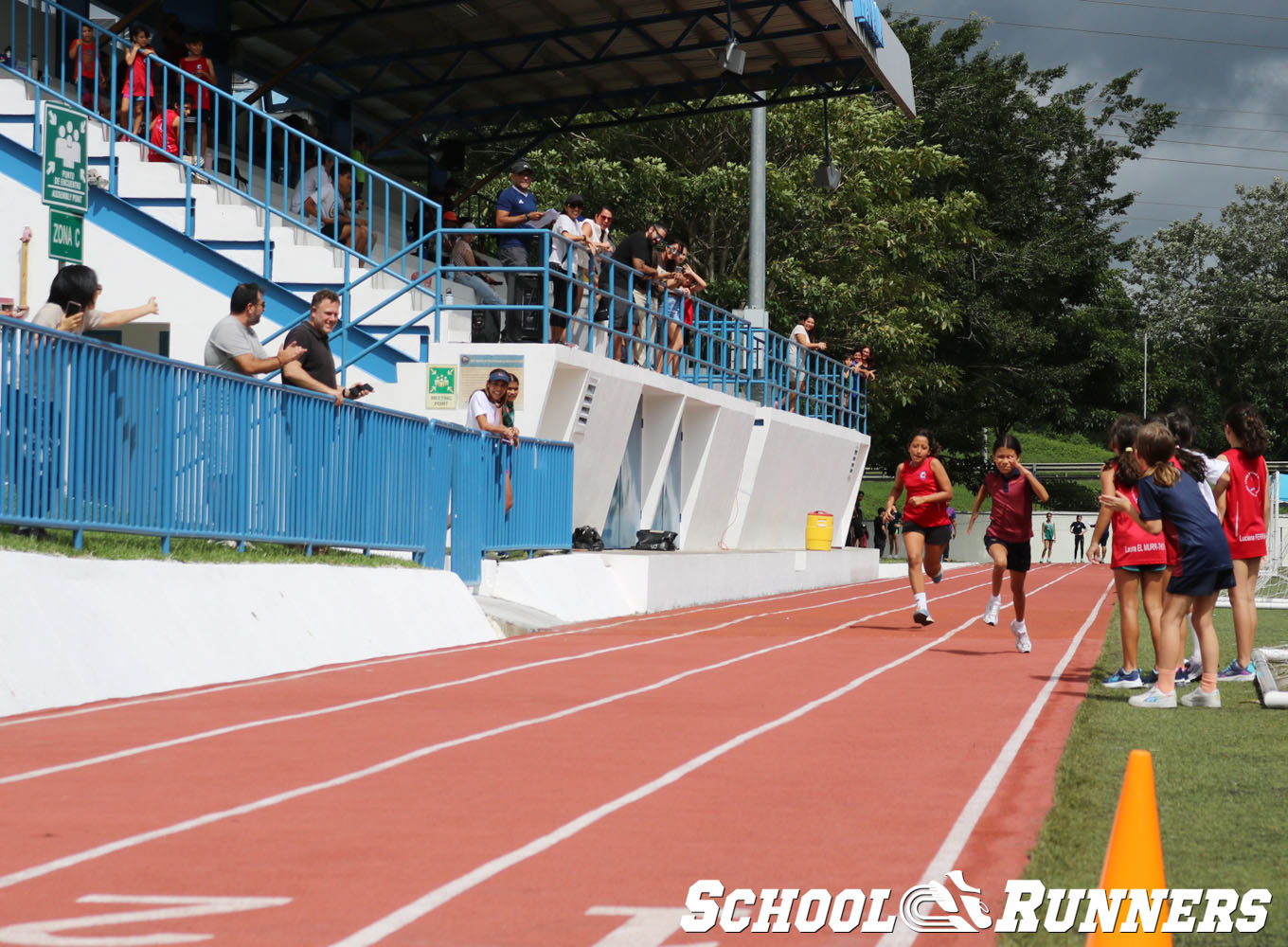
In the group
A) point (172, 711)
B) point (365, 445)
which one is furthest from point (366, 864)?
point (365, 445)

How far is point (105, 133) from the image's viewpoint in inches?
811

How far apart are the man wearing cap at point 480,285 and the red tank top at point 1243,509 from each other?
1035 cm

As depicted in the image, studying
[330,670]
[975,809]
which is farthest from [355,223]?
[975,809]

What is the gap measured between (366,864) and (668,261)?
21.4 m

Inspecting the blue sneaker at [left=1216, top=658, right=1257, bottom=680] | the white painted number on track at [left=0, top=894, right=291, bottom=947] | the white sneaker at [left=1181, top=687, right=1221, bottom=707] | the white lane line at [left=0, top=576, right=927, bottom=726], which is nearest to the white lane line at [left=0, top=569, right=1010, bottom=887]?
the white painted number on track at [left=0, top=894, right=291, bottom=947]

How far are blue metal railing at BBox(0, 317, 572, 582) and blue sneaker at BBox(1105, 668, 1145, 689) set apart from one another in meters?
6.52

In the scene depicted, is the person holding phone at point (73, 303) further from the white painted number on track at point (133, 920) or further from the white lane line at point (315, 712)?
the white painted number on track at point (133, 920)

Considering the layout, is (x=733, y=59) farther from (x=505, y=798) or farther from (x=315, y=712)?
(x=505, y=798)

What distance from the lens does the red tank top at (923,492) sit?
57.0ft

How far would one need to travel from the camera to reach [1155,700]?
10656 mm

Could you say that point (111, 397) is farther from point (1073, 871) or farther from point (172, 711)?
point (1073, 871)

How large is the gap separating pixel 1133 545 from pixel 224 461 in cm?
659

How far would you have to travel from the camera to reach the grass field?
18.5 feet

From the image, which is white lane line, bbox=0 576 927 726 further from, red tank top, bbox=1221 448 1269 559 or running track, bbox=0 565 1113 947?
red tank top, bbox=1221 448 1269 559
